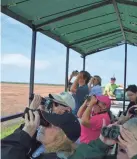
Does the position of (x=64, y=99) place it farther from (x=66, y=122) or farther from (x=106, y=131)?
(x=106, y=131)

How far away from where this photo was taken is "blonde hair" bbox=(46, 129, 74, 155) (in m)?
1.83

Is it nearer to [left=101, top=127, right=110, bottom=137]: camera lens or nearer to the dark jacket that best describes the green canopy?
the dark jacket

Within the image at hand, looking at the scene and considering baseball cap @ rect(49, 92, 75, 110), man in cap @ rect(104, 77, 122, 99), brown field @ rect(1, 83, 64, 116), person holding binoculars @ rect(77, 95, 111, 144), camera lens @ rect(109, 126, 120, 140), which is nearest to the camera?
camera lens @ rect(109, 126, 120, 140)

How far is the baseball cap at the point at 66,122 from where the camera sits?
6.06 ft

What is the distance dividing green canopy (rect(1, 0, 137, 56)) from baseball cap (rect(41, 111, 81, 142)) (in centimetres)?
164

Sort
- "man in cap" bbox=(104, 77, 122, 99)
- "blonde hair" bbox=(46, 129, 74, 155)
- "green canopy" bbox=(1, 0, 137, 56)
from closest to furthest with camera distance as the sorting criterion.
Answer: "blonde hair" bbox=(46, 129, 74, 155) → "green canopy" bbox=(1, 0, 137, 56) → "man in cap" bbox=(104, 77, 122, 99)

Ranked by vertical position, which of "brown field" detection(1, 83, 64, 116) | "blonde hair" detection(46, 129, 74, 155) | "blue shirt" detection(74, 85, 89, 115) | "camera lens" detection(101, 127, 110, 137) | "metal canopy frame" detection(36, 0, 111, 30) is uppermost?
"metal canopy frame" detection(36, 0, 111, 30)

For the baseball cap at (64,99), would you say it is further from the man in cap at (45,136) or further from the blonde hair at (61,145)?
the blonde hair at (61,145)

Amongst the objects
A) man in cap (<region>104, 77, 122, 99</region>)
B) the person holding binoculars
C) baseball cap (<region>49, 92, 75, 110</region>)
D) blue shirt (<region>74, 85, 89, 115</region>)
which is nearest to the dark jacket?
baseball cap (<region>49, 92, 75, 110</region>)

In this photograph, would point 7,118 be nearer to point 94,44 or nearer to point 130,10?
point 130,10

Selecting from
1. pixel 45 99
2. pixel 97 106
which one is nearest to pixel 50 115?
pixel 45 99

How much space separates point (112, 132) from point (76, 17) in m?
2.96

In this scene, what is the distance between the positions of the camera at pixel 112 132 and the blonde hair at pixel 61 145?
0.25m

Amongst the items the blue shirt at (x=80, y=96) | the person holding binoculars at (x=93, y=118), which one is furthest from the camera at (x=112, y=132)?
the blue shirt at (x=80, y=96)
